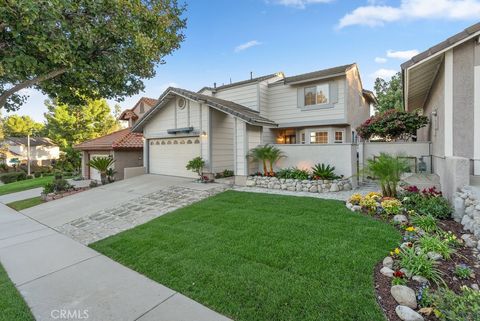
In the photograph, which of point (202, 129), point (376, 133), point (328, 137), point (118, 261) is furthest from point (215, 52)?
point (118, 261)

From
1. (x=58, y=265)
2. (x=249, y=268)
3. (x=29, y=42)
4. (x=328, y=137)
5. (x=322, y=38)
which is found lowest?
(x=58, y=265)

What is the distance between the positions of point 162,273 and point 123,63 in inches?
219

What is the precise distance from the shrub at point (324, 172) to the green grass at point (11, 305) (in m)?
8.48

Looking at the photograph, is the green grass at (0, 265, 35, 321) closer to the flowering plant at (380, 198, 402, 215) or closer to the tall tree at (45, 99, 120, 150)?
the flowering plant at (380, 198, 402, 215)

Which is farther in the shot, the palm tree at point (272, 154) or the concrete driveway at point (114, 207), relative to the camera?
the palm tree at point (272, 154)

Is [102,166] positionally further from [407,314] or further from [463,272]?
[463,272]

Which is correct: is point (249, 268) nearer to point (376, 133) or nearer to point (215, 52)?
point (376, 133)

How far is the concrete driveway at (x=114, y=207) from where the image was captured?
6766 mm

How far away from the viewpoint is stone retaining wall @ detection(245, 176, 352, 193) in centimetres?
870

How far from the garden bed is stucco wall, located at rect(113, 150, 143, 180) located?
1559 cm

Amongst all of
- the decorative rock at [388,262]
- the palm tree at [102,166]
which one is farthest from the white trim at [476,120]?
the palm tree at [102,166]

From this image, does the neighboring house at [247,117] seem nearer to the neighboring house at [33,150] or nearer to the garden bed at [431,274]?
the garden bed at [431,274]

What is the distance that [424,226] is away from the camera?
15.1 ft

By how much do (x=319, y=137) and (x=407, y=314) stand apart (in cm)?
1182
